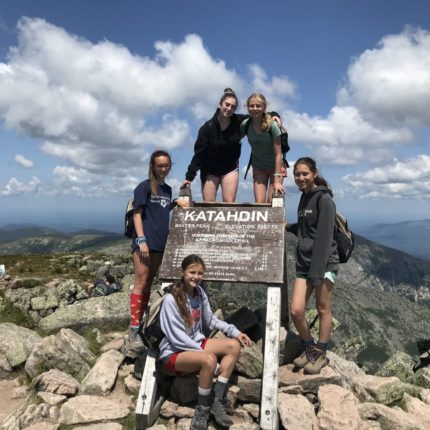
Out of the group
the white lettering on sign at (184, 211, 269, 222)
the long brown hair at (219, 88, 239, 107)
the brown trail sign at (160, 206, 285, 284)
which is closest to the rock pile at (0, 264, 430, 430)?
the brown trail sign at (160, 206, 285, 284)

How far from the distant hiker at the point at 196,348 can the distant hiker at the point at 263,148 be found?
386 cm

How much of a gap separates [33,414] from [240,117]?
8.18 m

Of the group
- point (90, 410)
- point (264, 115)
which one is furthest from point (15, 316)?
point (264, 115)

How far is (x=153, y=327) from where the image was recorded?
24.9ft

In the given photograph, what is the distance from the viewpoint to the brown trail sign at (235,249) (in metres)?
7.70

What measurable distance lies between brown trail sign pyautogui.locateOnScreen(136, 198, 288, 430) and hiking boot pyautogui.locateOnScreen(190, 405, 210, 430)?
100 centimetres

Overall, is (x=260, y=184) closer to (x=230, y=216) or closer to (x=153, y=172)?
(x=230, y=216)

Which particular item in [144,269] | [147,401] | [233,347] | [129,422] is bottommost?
[129,422]

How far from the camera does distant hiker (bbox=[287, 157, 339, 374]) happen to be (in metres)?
8.09

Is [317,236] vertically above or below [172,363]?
above

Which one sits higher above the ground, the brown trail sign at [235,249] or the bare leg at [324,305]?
the brown trail sign at [235,249]

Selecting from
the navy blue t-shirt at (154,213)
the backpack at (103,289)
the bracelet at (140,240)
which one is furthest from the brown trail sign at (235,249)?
the backpack at (103,289)

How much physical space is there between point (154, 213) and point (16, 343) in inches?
232

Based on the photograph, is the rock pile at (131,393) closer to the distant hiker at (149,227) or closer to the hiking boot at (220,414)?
the hiking boot at (220,414)
